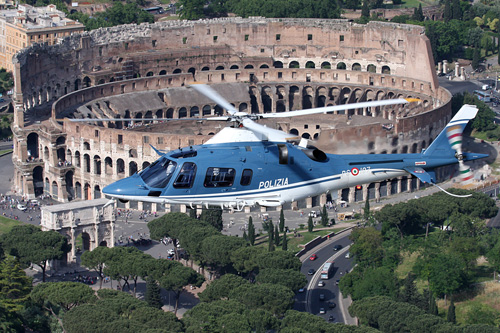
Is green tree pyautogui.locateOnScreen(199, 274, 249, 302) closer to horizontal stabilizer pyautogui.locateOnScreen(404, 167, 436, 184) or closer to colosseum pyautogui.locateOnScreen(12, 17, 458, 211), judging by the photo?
colosseum pyautogui.locateOnScreen(12, 17, 458, 211)

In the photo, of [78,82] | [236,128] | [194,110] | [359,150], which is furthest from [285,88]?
[236,128]

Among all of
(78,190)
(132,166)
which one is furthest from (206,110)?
(78,190)

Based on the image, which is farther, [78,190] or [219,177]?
[78,190]

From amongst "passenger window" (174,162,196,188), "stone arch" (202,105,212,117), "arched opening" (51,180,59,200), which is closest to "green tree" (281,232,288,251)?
"arched opening" (51,180,59,200)

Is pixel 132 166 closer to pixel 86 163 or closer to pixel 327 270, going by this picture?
pixel 86 163

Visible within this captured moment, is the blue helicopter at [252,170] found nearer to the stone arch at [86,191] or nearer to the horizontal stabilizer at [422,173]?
the horizontal stabilizer at [422,173]

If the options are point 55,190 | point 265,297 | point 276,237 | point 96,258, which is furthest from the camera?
point 55,190
